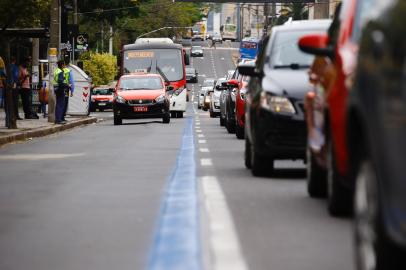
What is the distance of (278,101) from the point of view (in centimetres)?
1360

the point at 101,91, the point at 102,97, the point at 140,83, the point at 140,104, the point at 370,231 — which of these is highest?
the point at 370,231

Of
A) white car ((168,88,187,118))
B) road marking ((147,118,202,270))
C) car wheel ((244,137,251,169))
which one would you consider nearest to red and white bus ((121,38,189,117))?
white car ((168,88,187,118))

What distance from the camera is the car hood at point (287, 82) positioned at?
13.7m

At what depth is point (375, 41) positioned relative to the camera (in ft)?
20.6

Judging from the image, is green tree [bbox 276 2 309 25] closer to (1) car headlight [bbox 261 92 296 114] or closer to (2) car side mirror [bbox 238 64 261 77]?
(2) car side mirror [bbox 238 64 261 77]

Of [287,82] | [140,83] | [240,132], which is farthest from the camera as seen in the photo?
[140,83]

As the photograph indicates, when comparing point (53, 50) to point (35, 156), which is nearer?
point (35, 156)

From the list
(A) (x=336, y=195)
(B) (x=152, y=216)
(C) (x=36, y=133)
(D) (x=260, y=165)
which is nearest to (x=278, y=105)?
(D) (x=260, y=165)

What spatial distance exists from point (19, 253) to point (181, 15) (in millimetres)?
138318

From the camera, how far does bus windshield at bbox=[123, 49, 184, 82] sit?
5572 cm

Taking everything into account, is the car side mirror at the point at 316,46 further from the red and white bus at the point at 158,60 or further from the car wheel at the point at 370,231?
the red and white bus at the point at 158,60

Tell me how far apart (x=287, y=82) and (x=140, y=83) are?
27.5 m

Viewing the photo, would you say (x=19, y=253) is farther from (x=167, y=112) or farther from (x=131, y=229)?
(x=167, y=112)

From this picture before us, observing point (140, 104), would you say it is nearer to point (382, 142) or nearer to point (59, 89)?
point (59, 89)
